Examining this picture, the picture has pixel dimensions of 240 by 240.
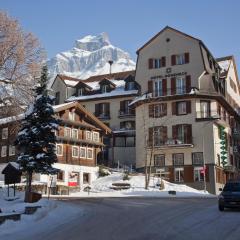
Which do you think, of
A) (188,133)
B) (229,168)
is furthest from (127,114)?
(229,168)

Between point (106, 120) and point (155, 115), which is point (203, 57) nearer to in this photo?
point (155, 115)

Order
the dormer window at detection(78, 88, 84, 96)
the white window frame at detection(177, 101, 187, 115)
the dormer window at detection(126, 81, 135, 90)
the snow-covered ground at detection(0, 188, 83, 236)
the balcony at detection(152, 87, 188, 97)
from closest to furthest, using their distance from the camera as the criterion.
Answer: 1. the snow-covered ground at detection(0, 188, 83, 236)
2. the white window frame at detection(177, 101, 187, 115)
3. the balcony at detection(152, 87, 188, 97)
4. the dormer window at detection(126, 81, 135, 90)
5. the dormer window at detection(78, 88, 84, 96)

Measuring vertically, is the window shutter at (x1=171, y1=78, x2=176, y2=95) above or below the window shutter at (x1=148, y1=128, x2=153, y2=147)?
above

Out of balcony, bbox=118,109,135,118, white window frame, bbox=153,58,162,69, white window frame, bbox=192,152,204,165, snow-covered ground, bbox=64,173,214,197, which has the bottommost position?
snow-covered ground, bbox=64,173,214,197

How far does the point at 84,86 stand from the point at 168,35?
1812 centimetres

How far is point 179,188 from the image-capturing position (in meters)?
55.5

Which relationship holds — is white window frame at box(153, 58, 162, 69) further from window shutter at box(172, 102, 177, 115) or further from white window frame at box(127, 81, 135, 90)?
white window frame at box(127, 81, 135, 90)

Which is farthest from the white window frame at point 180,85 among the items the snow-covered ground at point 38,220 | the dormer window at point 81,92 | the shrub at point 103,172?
the snow-covered ground at point 38,220

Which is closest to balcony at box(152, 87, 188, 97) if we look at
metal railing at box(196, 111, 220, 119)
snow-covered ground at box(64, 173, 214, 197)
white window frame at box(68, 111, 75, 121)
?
metal railing at box(196, 111, 220, 119)

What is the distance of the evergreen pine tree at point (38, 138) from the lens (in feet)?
105

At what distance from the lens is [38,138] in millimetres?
32094

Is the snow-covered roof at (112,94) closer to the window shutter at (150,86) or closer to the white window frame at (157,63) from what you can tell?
the window shutter at (150,86)

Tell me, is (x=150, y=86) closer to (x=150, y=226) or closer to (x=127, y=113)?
(x=127, y=113)

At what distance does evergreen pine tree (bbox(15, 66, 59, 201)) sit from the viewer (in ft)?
105
